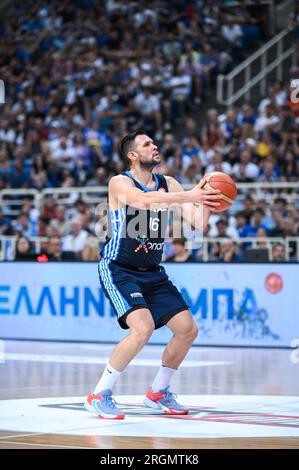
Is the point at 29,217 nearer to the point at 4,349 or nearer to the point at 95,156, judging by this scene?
the point at 95,156

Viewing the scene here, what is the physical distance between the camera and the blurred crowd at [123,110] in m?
21.4

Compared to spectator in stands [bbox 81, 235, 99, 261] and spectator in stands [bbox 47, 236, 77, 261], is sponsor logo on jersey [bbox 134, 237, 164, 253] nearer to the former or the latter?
spectator in stands [bbox 47, 236, 77, 261]

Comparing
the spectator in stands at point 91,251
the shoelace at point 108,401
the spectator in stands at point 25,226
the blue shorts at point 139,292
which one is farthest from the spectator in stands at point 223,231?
the shoelace at point 108,401

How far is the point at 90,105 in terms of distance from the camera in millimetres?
27688

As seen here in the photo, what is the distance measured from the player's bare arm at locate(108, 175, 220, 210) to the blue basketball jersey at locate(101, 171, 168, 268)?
0.33 ft

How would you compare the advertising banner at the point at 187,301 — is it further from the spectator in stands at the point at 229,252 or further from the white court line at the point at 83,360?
the white court line at the point at 83,360

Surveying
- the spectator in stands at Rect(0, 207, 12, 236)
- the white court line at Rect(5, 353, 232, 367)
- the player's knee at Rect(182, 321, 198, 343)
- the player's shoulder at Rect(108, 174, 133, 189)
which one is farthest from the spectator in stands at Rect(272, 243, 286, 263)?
the player's shoulder at Rect(108, 174, 133, 189)

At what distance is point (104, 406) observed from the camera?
9289 millimetres

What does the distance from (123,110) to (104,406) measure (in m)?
17.9

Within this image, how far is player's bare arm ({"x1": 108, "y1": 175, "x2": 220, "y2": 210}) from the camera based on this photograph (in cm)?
908

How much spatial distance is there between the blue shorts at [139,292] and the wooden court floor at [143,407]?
3.10 ft

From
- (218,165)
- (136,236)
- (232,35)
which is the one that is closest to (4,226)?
(218,165)
